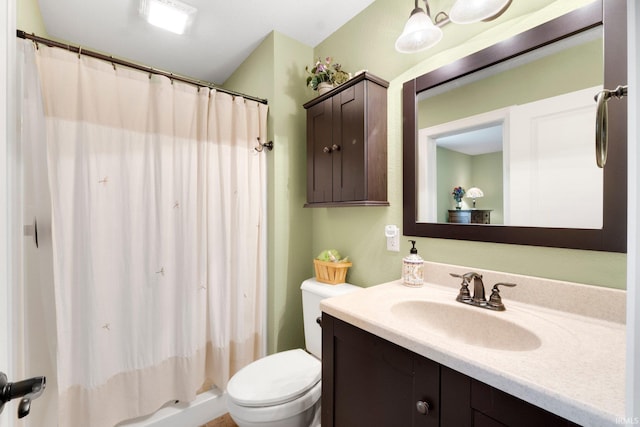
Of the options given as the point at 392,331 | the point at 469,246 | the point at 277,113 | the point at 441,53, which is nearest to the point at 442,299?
the point at 469,246

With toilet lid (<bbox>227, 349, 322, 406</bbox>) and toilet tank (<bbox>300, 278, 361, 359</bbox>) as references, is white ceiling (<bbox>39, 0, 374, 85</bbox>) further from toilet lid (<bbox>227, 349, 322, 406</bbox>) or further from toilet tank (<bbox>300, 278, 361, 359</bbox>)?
toilet lid (<bbox>227, 349, 322, 406</bbox>)

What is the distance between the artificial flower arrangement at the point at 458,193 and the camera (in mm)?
1180

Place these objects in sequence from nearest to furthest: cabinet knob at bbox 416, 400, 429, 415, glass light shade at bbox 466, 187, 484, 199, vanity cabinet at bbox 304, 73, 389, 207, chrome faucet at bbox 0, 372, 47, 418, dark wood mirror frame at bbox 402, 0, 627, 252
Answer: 1. chrome faucet at bbox 0, 372, 47, 418
2. cabinet knob at bbox 416, 400, 429, 415
3. dark wood mirror frame at bbox 402, 0, 627, 252
4. glass light shade at bbox 466, 187, 484, 199
5. vanity cabinet at bbox 304, 73, 389, 207

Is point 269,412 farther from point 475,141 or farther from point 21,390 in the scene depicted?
point 475,141

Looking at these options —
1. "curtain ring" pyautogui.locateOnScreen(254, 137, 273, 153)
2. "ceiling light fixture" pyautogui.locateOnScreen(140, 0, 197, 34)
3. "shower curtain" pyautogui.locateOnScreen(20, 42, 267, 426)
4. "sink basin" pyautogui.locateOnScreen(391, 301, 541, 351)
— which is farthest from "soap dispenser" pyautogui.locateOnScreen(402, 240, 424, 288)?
"ceiling light fixture" pyautogui.locateOnScreen(140, 0, 197, 34)

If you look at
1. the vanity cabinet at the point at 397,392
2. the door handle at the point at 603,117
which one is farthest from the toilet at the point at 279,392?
the door handle at the point at 603,117

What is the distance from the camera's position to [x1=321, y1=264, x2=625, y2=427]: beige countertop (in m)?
0.51

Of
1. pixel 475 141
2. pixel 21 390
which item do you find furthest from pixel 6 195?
pixel 475 141

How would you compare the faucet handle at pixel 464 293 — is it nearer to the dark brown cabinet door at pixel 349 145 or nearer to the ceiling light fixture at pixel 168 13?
the dark brown cabinet door at pixel 349 145

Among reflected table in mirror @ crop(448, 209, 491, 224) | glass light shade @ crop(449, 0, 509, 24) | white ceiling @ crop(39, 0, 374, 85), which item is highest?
white ceiling @ crop(39, 0, 374, 85)

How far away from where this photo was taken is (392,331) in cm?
77

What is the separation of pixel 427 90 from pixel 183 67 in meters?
2.03

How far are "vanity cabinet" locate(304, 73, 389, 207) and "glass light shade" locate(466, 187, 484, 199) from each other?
41 centimetres

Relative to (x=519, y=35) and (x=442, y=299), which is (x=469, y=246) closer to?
(x=442, y=299)
